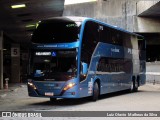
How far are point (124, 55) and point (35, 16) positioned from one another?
723 centimetres

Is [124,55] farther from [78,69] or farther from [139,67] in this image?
[78,69]

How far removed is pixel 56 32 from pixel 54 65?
1.46m

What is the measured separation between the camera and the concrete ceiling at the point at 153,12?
36588mm

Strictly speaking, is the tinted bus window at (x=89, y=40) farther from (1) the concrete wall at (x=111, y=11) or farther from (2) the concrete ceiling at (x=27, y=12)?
(1) the concrete wall at (x=111, y=11)

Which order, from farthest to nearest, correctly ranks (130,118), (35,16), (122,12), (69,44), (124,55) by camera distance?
1. (122,12)
2. (35,16)
3. (124,55)
4. (69,44)
5. (130,118)

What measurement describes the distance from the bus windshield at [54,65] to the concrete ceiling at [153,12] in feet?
59.6

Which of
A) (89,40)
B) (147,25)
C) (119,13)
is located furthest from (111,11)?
(89,40)

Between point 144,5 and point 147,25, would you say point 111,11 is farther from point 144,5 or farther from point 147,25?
point 144,5

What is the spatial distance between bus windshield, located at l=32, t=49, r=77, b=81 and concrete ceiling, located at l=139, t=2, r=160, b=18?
59.6 feet

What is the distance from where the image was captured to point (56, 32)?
18.4m

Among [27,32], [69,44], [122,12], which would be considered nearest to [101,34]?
[69,44]

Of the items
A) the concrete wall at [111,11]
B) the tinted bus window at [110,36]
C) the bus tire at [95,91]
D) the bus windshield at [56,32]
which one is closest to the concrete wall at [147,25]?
the concrete wall at [111,11]

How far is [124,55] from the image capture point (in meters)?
25.2

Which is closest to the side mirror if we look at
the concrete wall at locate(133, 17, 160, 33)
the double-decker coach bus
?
the double-decker coach bus
